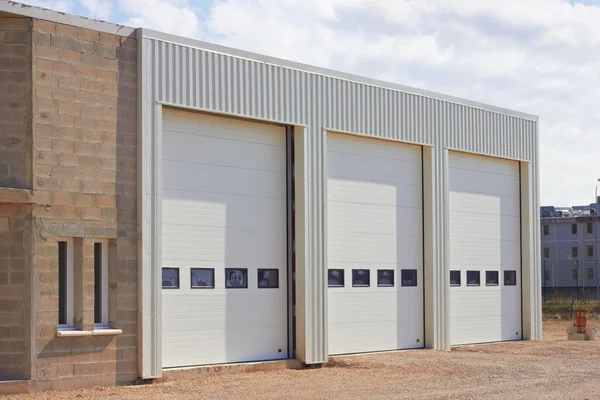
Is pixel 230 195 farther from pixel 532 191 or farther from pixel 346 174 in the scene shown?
pixel 532 191

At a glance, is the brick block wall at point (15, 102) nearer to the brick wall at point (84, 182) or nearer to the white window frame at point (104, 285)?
the brick wall at point (84, 182)

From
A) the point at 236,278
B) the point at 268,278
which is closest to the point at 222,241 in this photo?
the point at 236,278

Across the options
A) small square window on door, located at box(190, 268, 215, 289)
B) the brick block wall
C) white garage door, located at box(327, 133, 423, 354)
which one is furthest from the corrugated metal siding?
small square window on door, located at box(190, 268, 215, 289)

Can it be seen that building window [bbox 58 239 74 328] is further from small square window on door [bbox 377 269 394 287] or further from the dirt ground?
small square window on door [bbox 377 269 394 287]

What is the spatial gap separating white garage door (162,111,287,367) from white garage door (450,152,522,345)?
7.60m

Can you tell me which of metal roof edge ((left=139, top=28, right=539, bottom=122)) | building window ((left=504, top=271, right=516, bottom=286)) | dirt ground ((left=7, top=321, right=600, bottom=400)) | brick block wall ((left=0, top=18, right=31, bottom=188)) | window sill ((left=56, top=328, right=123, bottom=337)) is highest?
metal roof edge ((left=139, top=28, right=539, bottom=122))

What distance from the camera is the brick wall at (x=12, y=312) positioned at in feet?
62.8

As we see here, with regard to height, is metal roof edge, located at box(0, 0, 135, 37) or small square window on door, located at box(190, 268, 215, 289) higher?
metal roof edge, located at box(0, 0, 135, 37)

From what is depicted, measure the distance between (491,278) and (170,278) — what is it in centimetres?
1322

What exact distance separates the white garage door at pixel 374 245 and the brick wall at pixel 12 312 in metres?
9.01

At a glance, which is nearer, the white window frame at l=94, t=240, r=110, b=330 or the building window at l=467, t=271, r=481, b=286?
the white window frame at l=94, t=240, r=110, b=330

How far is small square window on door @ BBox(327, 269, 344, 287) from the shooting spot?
26.2 metres

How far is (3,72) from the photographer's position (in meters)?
19.6

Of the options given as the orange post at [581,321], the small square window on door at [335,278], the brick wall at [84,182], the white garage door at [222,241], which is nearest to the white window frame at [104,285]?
the brick wall at [84,182]
